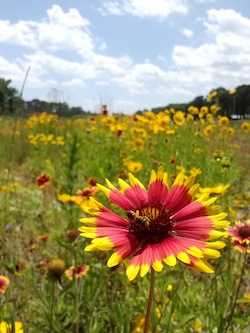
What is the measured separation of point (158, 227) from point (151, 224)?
0.05 ft

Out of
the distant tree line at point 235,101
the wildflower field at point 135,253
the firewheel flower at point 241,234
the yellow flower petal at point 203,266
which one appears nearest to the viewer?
the yellow flower petal at point 203,266

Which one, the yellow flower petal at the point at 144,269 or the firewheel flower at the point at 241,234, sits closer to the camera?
the yellow flower petal at the point at 144,269

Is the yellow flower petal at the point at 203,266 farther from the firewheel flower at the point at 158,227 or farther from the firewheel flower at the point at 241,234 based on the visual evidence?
the firewheel flower at the point at 241,234

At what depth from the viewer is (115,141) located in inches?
178

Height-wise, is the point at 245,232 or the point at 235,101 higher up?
the point at 235,101

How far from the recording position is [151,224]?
69 centimetres

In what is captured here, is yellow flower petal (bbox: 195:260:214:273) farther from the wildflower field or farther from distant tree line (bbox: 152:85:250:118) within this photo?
distant tree line (bbox: 152:85:250:118)

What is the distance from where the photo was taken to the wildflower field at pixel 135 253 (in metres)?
0.65

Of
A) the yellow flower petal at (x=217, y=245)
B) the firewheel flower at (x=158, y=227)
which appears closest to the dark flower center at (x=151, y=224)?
the firewheel flower at (x=158, y=227)

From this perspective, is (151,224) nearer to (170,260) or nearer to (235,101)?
(170,260)

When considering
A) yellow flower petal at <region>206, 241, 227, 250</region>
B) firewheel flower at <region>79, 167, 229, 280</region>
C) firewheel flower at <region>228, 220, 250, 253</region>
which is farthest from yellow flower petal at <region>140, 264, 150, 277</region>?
firewheel flower at <region>228, 220, 250, 253</region>

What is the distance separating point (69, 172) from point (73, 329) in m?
1.42

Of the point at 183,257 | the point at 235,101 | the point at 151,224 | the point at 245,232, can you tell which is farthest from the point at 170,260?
the point at 235,101

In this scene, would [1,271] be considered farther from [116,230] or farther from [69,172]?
[116,230]
